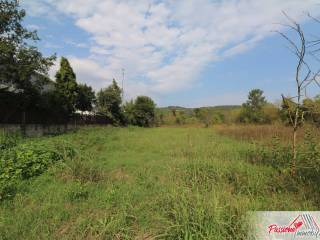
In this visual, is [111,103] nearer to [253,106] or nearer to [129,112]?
[129,112]

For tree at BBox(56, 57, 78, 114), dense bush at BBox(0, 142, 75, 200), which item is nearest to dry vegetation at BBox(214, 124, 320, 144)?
dense bush at BBox(0, 142, 75, 200)

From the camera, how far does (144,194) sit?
192 inches

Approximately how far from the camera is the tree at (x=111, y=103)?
120 feet

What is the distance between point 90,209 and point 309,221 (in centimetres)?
265

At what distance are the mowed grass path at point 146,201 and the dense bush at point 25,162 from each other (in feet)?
0.80

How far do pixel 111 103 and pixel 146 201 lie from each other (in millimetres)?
33475

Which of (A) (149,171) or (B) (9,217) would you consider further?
(A) (149,171)

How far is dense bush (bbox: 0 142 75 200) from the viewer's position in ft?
18.1

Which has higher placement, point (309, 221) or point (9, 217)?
point (309, 221)

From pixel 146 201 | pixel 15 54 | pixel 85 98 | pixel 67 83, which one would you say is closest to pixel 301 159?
pixel 146 201

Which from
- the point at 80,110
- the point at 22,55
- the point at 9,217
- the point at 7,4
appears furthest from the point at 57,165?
the point at 80,110

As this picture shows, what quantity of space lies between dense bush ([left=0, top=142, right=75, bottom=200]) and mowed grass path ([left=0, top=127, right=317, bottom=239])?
0.80ft

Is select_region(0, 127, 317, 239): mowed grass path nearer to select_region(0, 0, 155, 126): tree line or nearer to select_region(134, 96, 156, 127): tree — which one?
select_region(0, 0, 155, 126): tree line

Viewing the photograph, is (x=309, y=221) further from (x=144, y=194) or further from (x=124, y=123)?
(x=124, y=123)
